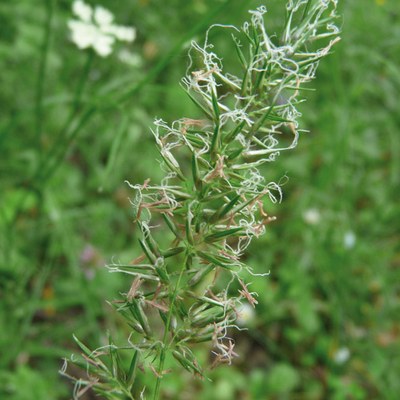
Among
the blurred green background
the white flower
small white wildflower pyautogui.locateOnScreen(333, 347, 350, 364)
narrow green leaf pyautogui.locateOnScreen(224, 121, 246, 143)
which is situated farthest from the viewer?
small white wildflower pyautogui.locateOnScreen(333, 347, 350, 364)

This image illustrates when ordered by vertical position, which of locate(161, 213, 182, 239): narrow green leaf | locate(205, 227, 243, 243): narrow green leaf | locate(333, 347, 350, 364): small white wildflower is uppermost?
locate(205, 227, 243, 243): narrow green leaf

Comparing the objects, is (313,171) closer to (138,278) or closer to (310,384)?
(310,384)

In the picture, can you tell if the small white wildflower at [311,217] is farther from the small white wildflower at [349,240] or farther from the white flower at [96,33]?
the white flower at [96,33]

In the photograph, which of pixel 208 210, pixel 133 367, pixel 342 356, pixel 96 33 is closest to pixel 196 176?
pixel 208 210

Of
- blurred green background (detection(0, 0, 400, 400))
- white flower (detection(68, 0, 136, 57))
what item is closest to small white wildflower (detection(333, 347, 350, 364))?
blurred green background (detection(0, 0, 400, 400))

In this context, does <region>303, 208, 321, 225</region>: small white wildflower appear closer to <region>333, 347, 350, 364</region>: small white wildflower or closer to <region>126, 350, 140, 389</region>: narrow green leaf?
<region>333, 347, 350, 364</region>: small white wildflower
